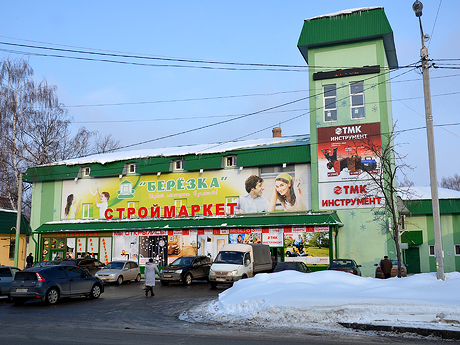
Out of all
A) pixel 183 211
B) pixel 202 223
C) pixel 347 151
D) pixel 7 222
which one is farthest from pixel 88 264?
pixel 347 151

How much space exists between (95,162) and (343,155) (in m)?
20.2

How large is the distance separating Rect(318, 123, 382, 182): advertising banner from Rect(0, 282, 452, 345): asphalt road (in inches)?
625

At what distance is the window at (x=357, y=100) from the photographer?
3000cm

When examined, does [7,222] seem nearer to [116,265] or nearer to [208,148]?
[116,265]

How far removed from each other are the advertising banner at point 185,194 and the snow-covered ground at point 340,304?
1612 centimetres

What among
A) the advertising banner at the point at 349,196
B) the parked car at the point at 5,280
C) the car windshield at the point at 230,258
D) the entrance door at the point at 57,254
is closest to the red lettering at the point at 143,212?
the entrance door at the point at 57,254

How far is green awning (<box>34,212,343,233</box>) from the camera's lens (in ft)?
95.3

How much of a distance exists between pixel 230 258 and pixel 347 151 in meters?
11.3

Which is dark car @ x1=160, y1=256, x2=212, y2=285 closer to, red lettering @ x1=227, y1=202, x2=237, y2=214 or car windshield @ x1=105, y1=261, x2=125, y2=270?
car windshield @ x1=105, y1=261, x2=125, y2=270

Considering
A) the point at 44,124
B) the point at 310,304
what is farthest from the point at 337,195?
the point at 44,124

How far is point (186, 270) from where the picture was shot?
26672 millimetres

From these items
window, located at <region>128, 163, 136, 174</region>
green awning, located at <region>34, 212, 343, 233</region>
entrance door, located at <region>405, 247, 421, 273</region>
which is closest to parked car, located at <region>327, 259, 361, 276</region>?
green awning, located at <region>34, 212, 343, 233</region>

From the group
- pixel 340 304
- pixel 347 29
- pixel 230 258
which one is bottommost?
pixel 340 304

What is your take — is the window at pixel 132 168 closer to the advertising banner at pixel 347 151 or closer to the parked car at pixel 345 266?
the advertising banner at pixel 347 151
